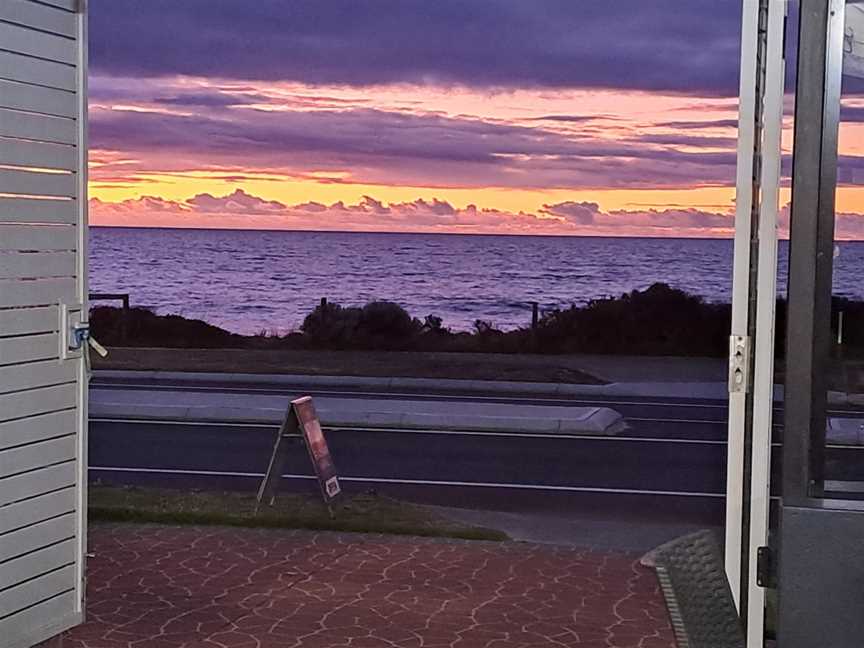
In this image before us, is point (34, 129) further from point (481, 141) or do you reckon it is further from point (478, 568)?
point (481, 141)

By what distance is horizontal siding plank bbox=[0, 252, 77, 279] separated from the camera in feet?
13.3

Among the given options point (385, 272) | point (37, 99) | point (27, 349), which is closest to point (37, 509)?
point (27, 349)

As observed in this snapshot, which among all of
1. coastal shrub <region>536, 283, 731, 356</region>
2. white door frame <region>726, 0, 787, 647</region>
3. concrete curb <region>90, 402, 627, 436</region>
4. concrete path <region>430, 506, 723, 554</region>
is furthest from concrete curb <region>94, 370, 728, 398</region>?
white door frame <region>726, 0, 787, 647</region>

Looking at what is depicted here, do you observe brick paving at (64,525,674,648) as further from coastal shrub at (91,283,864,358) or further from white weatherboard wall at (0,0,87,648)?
coastal shrub at (91,283,864,358)

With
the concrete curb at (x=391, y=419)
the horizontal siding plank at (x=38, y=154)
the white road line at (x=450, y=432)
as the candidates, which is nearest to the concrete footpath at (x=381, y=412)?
the concrete curb at (x=391, y=419)

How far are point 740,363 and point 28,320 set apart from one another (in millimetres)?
2362

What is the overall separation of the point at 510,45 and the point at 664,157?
3.47m

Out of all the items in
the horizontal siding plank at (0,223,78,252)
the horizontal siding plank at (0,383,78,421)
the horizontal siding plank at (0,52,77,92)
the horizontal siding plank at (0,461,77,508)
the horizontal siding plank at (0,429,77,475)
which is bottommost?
the horizontal siding plank at (0,461,77,508)

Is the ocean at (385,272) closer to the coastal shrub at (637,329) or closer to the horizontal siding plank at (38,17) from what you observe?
the coastal shrub at (637,329)

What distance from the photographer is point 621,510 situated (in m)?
8.05

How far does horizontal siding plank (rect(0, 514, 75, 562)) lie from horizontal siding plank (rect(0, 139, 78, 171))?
1252 mm

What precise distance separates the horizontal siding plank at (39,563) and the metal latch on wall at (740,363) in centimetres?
245

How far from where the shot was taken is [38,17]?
414 centimetres

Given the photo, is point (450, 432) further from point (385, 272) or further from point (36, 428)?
point (385, 272)
